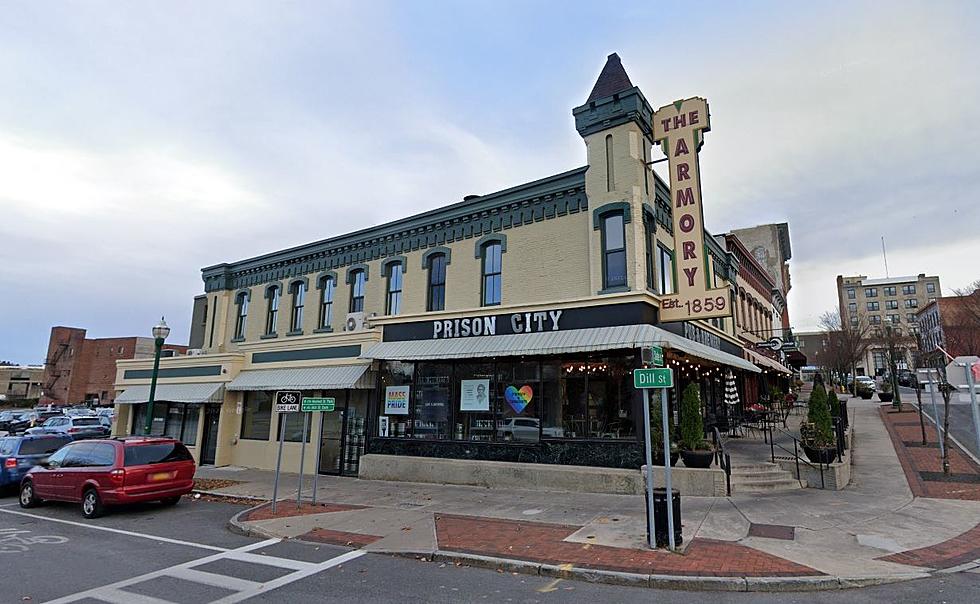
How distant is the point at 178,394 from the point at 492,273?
1350cm

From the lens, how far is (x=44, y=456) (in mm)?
15430

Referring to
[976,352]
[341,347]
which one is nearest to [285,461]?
[341,347]

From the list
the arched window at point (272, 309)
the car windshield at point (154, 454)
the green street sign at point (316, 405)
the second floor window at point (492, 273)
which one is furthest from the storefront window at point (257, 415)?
the second floor window at point (492, 273)

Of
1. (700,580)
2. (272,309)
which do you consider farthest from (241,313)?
(700,580)

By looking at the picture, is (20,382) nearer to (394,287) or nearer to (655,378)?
(394,287)

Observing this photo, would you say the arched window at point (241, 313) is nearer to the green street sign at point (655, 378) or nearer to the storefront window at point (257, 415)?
the storefront window at point (257, 415)

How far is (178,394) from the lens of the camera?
20.9 metres

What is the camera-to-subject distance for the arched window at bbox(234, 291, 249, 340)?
23547 mm

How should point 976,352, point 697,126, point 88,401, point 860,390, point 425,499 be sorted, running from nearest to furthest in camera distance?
point 425,499 → point 697,126 → point 976,352 → point 860,390 → point 88,401

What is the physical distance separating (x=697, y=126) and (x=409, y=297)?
32.1ft

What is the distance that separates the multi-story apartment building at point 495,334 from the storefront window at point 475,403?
44mm

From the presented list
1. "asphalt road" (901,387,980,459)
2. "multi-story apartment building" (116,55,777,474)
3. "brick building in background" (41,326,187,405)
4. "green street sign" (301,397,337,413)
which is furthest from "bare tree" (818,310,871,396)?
"brick building in background" (41,326,187,405)

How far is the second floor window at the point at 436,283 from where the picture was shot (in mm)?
17359

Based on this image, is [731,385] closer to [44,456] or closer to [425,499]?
[425,499]
